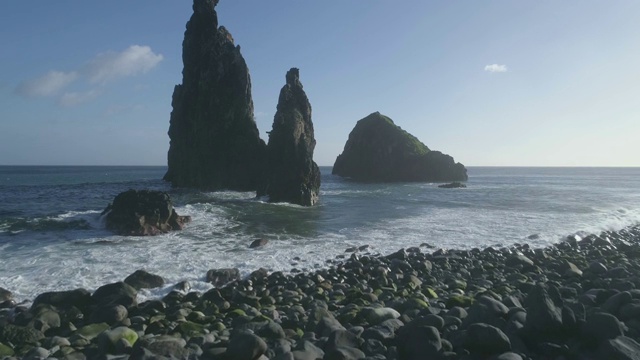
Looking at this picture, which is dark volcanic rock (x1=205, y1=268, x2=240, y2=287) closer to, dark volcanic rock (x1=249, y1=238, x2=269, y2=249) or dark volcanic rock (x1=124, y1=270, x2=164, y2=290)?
dark volcanic rock (x1=124, y1=270, x2=164, y2=290)

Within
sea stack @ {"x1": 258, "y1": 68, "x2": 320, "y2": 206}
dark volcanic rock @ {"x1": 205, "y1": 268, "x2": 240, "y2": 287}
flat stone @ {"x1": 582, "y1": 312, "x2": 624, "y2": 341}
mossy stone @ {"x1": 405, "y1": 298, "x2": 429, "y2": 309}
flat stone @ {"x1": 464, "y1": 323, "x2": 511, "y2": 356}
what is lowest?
dark volcanic rock @ {"x1": 205, "y1": 268, "x2": 240, "y2": 287}

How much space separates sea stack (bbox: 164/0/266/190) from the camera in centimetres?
5322

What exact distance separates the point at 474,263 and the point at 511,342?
881 centimetres

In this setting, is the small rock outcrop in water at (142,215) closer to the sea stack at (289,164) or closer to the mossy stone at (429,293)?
the mossy stone at (429,293)

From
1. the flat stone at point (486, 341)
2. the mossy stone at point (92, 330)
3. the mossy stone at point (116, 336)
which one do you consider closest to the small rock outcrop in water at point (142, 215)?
the mossy stone at point (92, 330)

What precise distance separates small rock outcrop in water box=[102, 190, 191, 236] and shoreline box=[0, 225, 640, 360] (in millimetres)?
8495

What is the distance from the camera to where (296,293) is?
35.7 ft

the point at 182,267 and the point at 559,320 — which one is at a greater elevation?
the point at 559,320

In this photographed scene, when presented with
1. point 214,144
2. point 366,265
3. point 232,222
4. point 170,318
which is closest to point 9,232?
point 232,222

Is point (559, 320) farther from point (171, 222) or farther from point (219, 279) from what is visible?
point (171, 222)

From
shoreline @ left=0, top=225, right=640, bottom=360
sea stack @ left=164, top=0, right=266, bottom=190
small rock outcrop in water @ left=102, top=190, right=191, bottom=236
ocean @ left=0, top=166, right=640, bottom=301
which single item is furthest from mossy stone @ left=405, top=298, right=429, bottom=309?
sea stack @ left=164, top=0, right=266, bottom=190

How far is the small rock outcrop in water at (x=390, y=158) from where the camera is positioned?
3883 inches

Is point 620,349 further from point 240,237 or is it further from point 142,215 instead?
point 142,215

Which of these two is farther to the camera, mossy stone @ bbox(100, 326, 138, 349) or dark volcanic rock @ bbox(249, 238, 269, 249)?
dark volcanic rock @ bbox(249, 238, 269, 249)
